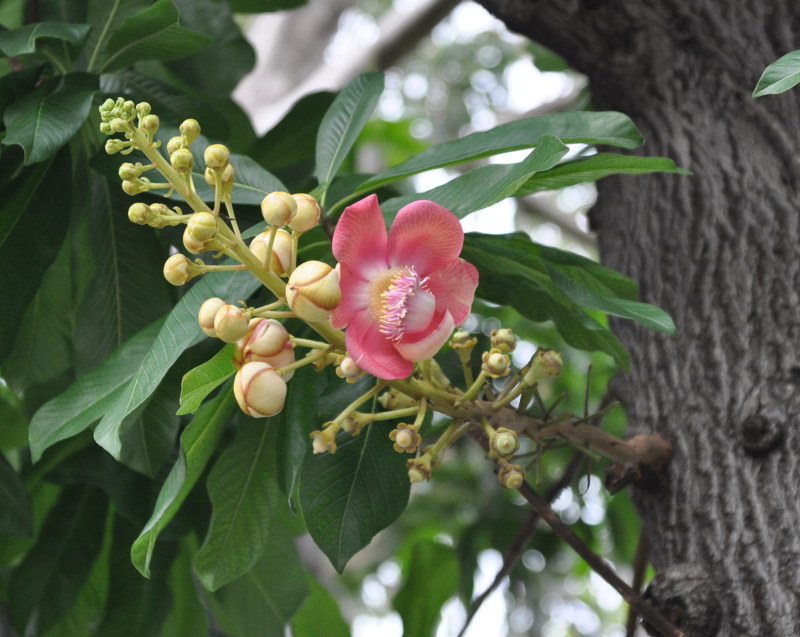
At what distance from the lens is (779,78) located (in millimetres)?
701

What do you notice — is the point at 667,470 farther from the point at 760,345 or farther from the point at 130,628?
the point at 130,628

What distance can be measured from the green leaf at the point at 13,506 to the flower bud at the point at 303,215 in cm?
71

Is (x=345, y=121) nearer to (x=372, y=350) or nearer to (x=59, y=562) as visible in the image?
(x=372, y=350)

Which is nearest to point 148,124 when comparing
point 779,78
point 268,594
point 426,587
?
point 779,78

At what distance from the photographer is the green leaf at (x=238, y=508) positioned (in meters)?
0.86

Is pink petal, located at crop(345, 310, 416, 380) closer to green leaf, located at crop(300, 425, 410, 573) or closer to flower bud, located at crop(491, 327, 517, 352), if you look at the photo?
flower bud, located at crop(491, 327, 517, 352)

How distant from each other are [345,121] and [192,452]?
16.0 inches

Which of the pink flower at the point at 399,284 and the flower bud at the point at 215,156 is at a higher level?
the flower bud at the point at 215,156

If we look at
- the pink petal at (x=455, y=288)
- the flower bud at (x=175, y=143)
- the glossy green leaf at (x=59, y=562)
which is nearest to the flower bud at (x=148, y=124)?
the flower bud at (x=175, y=143)

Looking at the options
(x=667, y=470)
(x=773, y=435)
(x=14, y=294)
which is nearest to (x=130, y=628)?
(x=14, y=294)

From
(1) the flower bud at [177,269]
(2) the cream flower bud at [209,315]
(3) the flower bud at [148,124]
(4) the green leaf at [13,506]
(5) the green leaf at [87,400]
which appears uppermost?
(3) the flower bud at [148,124]

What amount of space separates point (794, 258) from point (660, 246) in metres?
0.18

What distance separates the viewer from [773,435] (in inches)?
37.7

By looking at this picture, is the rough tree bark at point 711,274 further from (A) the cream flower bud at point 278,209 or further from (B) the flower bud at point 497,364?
(A) the cream flower bud at point 278,209
